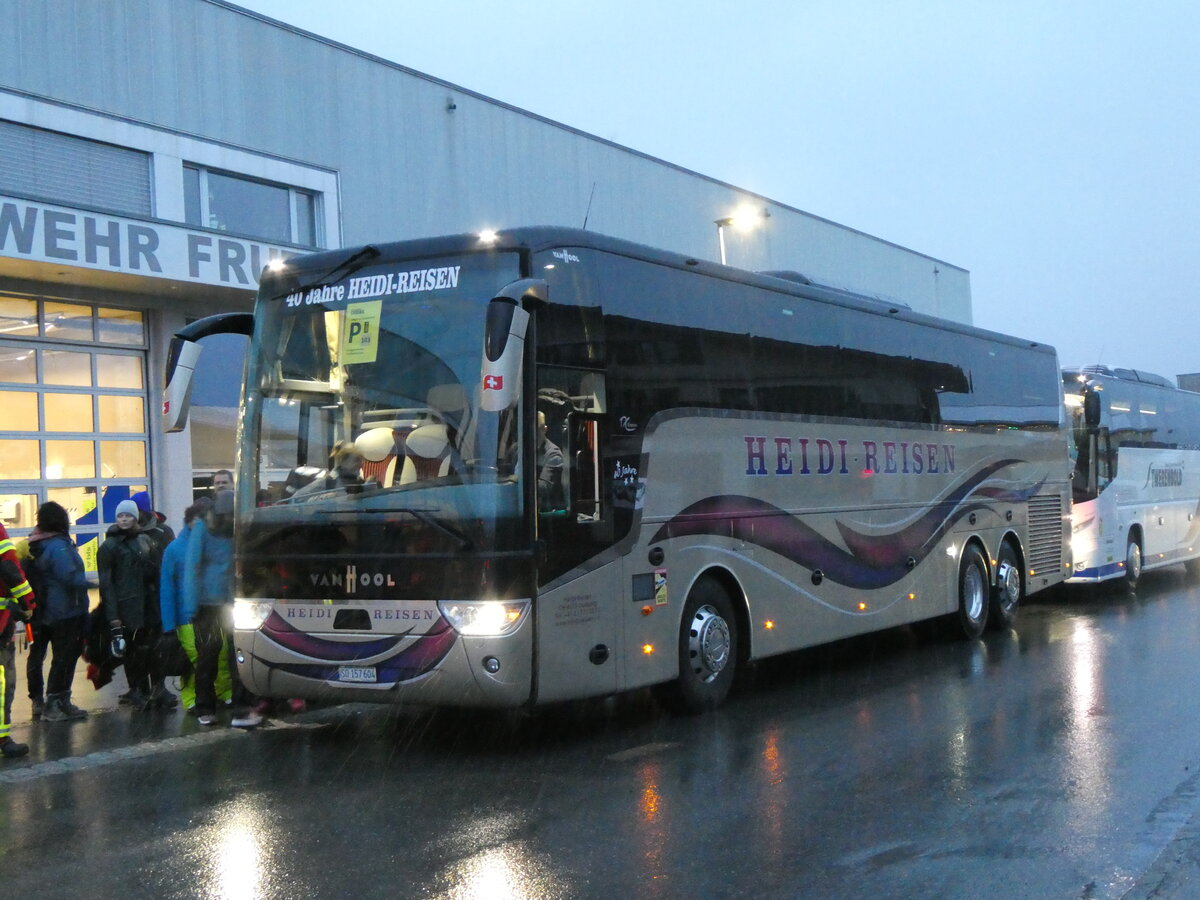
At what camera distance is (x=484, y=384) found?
7215 mm

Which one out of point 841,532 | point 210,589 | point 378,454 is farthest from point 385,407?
point 841,532

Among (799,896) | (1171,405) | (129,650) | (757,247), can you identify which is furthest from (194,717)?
(757,247)

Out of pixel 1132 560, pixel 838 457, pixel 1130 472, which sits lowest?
pixel 1132 560

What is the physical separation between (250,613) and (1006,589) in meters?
9.91

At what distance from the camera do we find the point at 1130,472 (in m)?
19.7

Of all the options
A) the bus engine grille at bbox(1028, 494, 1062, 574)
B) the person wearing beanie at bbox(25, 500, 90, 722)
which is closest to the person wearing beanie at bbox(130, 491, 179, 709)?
the person wearing beanie at bbox(25, 500, 90, 722)

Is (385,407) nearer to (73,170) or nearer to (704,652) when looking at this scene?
(704,652)

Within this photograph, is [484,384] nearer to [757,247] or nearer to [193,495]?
[193,495]

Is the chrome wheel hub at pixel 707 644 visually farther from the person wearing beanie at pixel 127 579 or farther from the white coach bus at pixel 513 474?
the person wearing beanie at pixel 127 579

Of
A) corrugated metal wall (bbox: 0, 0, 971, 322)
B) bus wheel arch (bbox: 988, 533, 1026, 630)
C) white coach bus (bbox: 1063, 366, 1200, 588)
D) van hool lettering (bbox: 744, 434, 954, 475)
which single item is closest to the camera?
van hool lettering (bbox: 744, 434, 954, 475)

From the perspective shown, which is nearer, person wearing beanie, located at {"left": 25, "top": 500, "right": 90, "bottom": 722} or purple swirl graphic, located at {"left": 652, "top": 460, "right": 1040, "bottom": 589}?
purple swirl graphic, located at {"left": 652, "top": 460, "right": 1040, "bottom": 589}

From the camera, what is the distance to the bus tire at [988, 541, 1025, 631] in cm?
1484

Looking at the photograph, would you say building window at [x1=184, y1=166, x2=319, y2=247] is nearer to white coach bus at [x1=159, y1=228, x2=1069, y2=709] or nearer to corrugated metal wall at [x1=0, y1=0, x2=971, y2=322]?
corrugated metal wall at [x1=0, y1=0, x2=971, y2=322]

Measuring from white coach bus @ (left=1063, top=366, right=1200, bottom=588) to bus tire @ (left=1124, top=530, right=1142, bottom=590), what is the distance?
0.05ft
